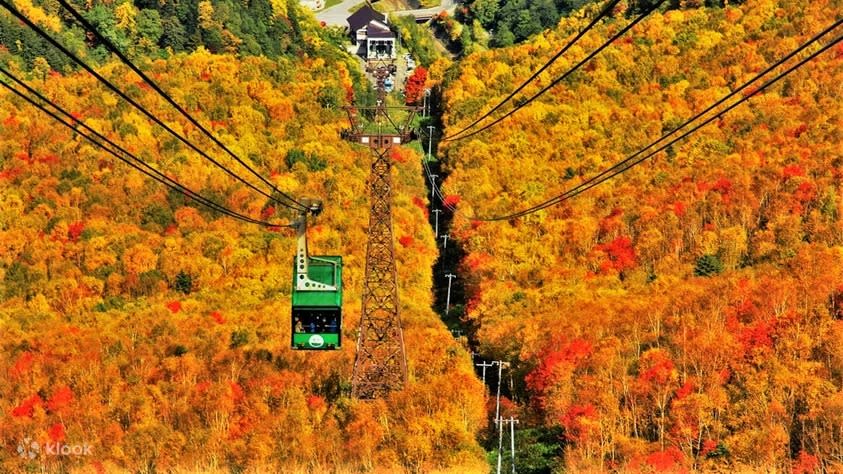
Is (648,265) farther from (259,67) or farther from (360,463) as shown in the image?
(259,67)

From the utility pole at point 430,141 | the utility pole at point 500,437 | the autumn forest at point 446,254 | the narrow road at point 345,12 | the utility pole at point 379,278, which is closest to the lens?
the utility pole at point 379,278

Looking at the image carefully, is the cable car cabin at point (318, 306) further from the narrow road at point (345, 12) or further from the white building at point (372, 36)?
the narrow road at point (345, 12)

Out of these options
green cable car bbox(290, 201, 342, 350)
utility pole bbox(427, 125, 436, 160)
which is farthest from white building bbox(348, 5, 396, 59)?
green cable car bbox(290, 201, 342, 350)

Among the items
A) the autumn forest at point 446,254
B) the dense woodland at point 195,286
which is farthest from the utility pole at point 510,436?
the dense woodland at point 195,286

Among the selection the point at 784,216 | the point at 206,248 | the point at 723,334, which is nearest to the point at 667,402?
the point at 723,334

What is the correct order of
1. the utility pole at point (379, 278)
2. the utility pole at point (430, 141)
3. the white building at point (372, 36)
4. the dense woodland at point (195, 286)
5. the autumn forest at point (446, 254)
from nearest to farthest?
the utility pole at point (379, 278), the autumn forest at point (446, 254), the dense woodland at point (195, 286), the utility pole at point (430, 141), the white building at point (372, 36)

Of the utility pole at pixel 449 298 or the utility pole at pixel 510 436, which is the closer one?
the utility pole at pixel 510 436
